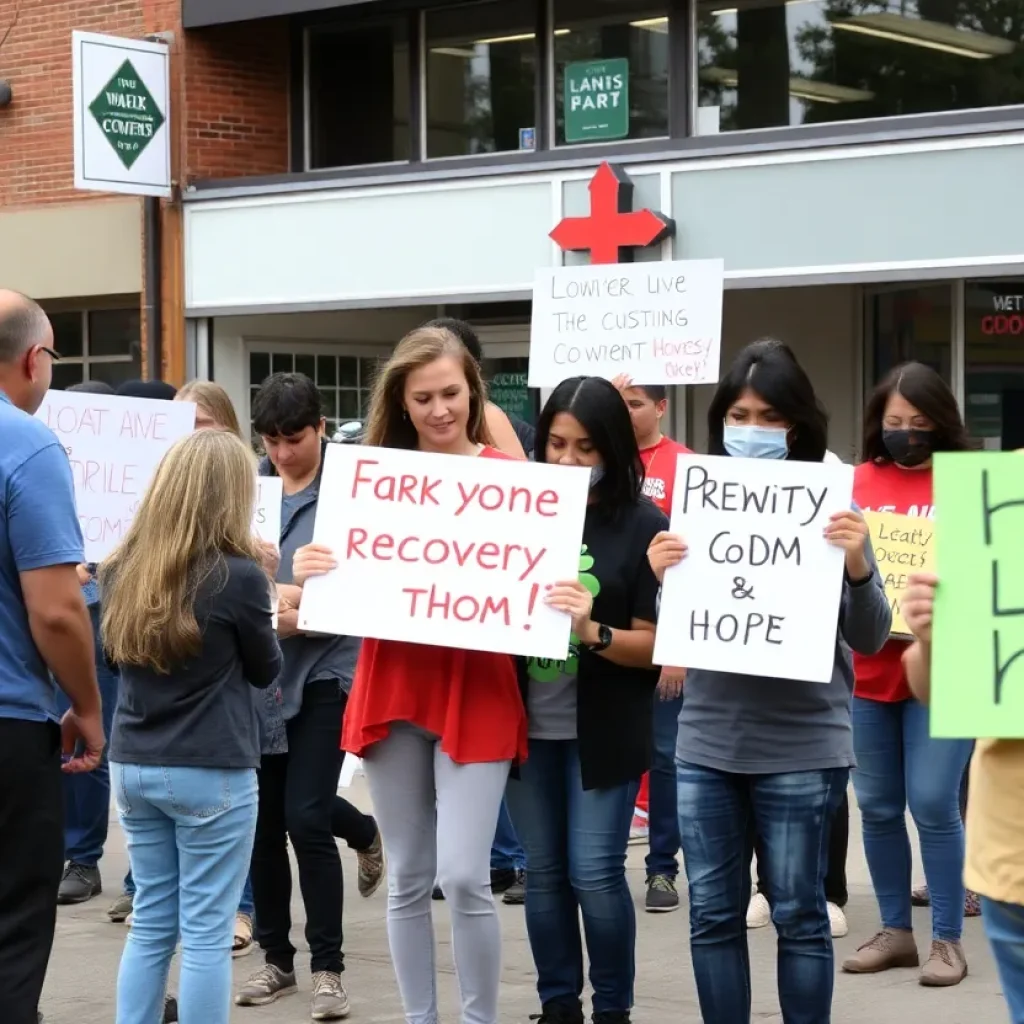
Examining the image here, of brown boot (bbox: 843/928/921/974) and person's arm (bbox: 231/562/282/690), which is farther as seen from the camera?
brown boot (bbox: 843/928/921/974)

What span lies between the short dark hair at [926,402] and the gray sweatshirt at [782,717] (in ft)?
4.57

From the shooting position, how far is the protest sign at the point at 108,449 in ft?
23.8

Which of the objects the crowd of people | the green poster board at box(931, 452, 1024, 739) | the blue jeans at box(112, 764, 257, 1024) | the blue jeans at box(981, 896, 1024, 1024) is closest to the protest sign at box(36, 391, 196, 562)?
the crowd of people

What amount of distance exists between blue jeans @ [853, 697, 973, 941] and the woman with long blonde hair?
7.21 ft

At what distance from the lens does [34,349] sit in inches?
190

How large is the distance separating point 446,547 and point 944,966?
2367mm

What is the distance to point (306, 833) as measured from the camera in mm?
6078

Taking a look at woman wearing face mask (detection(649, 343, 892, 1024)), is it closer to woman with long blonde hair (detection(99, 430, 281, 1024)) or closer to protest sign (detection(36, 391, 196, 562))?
woman with long blonde hair (detection(99, 430, 281, 1024))

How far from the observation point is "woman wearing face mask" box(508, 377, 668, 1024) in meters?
5.15

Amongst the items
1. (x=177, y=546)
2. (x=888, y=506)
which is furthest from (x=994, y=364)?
(x=177, y=546)

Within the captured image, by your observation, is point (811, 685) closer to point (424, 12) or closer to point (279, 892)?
point (279, 892)

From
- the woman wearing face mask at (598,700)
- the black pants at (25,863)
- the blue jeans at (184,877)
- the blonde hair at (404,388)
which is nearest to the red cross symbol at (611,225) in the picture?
Answer: the blonde hair at (404,388)

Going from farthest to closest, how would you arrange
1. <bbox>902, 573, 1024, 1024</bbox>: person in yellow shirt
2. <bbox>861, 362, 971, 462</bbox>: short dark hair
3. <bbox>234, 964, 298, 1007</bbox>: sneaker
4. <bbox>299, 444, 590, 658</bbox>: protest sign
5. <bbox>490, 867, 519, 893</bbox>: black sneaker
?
<bbox>490, 867, 519, 893</bbox>: black sneaker, <bbox>234, 964, 298, 1007</bbox>: sneaker, <bbox>861, 362, 971, 462</bbox>: short dark hair, <bbox>299, 444, 590, 658</bbox>: protest sign, <bbox>902, 573, 1024, 1024</bbox>: person in yellow shirt

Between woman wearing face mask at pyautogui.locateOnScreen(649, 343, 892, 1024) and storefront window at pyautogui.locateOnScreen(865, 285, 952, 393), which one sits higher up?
storefront window at pyautogui.locateOnScreen(865, 285, 952, 393)
